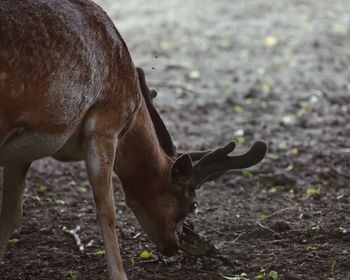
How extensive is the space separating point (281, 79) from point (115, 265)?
265 inches

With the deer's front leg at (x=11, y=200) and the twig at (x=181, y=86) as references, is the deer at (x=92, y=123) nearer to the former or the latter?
the deer's front leg at (x=11, y=200)

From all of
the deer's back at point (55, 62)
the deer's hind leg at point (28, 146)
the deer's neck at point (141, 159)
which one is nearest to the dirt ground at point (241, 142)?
the deer's neck at point (141, 159)

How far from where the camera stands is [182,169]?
6.20 m

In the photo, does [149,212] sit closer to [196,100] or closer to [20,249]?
[20,249]

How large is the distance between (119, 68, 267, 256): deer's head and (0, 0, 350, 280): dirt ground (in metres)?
0.25

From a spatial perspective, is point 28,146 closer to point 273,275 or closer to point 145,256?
point 145,256

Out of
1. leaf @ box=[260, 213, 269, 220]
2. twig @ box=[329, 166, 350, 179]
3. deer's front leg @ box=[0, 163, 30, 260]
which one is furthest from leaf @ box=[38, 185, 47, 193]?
twig @ box=[329, 166, 350, 179]

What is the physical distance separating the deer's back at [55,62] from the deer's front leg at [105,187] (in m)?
0.28

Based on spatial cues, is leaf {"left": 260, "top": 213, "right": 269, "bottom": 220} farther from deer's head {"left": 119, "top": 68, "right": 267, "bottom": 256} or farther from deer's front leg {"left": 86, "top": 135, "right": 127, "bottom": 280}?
deer's front leg {"left": 86, "top": 135, "right": 127, "bottom": 280}

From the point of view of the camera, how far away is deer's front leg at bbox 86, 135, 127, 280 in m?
5.55

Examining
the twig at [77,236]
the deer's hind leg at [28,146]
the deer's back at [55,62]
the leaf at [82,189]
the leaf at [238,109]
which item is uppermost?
the deer's back at [55,62]

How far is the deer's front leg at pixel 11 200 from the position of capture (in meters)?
6.17

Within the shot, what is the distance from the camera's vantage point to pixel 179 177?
20.5 ft

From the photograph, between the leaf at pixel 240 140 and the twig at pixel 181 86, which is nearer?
the leaf at pixel 240 140
